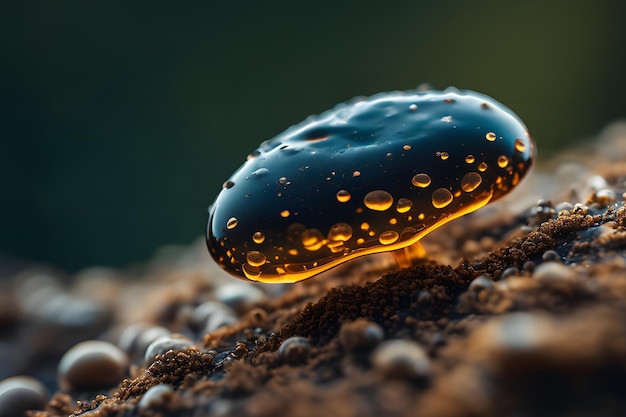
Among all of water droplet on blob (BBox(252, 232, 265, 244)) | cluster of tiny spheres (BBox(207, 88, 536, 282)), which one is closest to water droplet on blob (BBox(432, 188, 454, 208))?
cluster of tiny spheres (BBox(207, 88, 536, 282))

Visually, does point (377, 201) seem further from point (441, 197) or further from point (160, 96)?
point (160, 96)

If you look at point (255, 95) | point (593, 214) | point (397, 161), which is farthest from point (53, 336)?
point (255, 95)

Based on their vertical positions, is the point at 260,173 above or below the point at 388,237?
above

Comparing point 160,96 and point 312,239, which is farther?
point 160,96

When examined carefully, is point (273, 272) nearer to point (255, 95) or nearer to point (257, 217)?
point (257, 217)

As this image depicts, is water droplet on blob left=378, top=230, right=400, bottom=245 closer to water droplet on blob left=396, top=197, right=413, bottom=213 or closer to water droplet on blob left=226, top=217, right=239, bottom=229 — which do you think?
water droplet on blob left=396, top=197, right=413, bottom=213

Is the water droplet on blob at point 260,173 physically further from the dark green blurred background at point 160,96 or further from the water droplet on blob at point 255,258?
the dark green blurred background at point 160,96

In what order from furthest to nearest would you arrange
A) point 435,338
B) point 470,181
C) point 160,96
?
1. point 160,96
2. point 470,181
3. point 435,338

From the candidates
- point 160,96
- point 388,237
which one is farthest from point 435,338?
point 160,96
